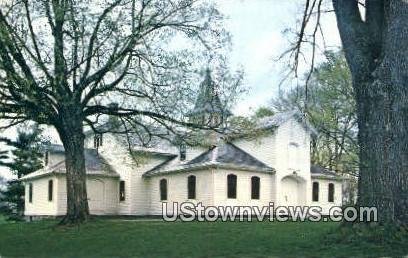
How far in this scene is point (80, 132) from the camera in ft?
74.3

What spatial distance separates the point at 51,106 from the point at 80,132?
1.72 m

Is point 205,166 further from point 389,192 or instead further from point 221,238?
point 389,192

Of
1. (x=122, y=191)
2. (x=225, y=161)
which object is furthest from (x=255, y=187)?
(x=122, y=191)

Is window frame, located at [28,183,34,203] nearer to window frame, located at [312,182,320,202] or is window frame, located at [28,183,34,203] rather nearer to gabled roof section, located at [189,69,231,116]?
window frame, located at [312,182,320,202]

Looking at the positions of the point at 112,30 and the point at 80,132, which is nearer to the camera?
the point at 112,30

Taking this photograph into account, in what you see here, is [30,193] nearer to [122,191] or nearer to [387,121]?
[122,191]

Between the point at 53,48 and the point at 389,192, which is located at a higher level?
the point at 53,48

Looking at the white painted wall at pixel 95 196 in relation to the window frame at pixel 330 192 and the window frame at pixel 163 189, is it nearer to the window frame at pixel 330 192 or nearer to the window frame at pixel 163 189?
the window frame at pixel 163 189

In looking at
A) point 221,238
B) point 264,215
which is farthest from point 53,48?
point 264,215

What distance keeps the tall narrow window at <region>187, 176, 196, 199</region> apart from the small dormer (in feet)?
34.9

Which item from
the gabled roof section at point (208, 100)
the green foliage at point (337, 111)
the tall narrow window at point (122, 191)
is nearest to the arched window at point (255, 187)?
the green foliage at point (337, 111)

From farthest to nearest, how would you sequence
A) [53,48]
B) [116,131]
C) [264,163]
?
[264,163] < [116,131] < [53,48]

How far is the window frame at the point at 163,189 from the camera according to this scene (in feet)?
119

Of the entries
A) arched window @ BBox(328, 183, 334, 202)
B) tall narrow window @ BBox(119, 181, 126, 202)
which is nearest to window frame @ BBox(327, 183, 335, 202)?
arched window @ BBox(328, 183, 334, 202)
